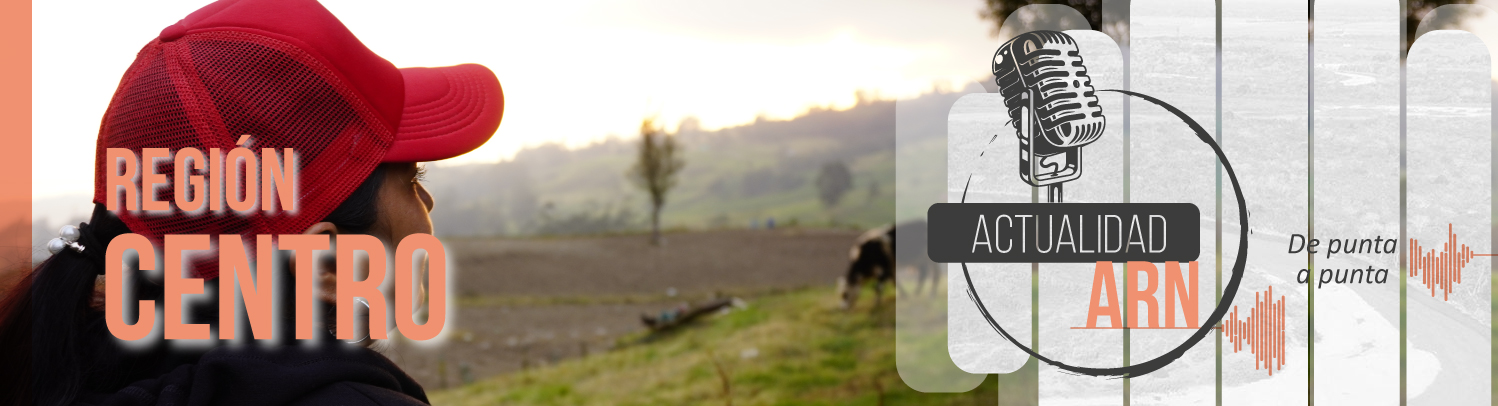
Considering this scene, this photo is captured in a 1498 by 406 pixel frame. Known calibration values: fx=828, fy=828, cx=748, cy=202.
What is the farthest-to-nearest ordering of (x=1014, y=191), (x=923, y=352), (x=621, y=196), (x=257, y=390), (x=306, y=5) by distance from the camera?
(x=621, y=196)
(x=923, y=352)
(x=1014, y=191)
(x=306, y=5)
(x=257, y=390)

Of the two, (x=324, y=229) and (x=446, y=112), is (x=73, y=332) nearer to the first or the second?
(x=324, y=229)

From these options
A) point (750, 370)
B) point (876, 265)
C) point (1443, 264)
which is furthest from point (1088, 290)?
point (876, 265)

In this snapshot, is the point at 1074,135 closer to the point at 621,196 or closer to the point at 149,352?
the point at 149,352

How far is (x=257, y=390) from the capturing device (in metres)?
0.86

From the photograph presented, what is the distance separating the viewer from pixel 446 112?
3.52ft

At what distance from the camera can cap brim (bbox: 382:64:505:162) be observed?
103 cm

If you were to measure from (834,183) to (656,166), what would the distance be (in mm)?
1990

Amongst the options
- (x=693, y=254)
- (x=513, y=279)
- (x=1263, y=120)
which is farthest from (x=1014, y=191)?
(x=513, y=279)

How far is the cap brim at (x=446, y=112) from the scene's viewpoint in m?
1.03

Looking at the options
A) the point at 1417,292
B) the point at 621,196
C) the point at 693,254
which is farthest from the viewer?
the point at 621,196

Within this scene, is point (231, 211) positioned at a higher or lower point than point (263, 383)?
higher

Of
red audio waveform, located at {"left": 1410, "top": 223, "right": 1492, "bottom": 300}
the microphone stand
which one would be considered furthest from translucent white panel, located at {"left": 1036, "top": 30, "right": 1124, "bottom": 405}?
red audio waveform, located at {"left": 1410, "top": 223, "right": 1492, "bottom": 300}

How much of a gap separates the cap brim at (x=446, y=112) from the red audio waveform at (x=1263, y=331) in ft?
10.6

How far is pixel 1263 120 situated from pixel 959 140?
116 cm
